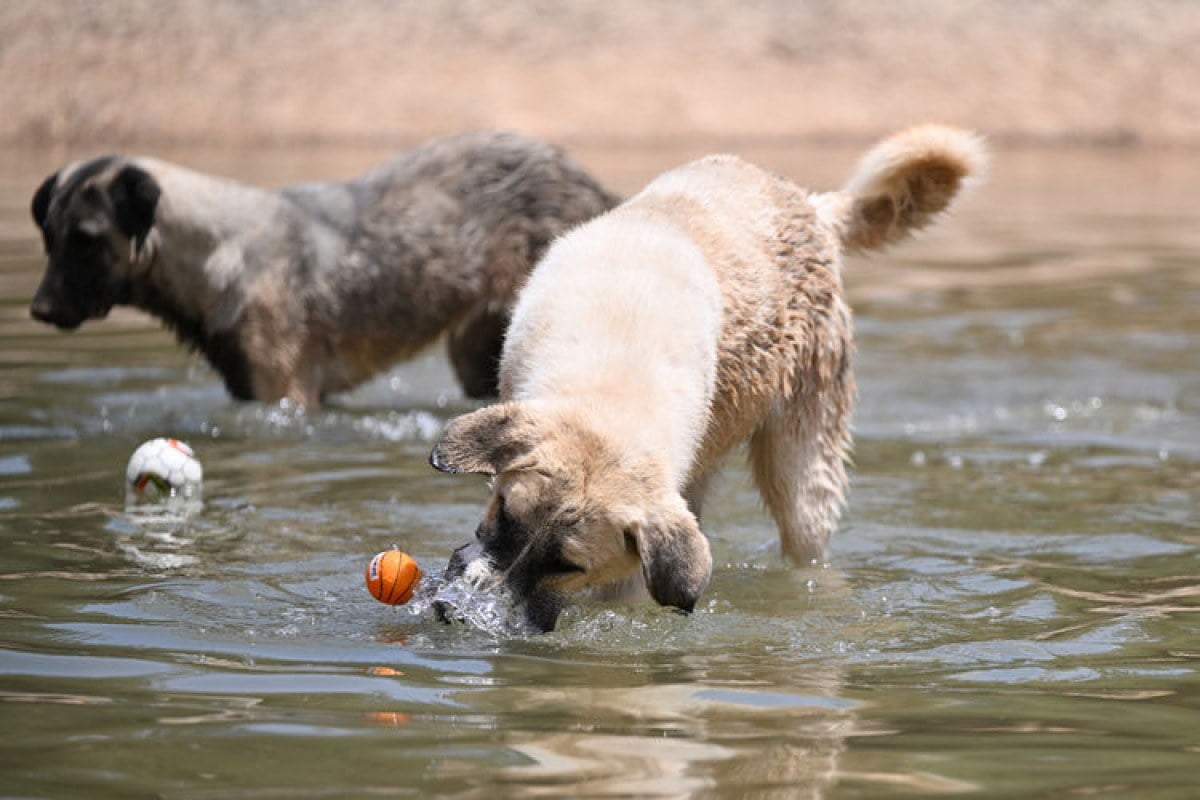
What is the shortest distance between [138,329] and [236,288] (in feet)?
14.2

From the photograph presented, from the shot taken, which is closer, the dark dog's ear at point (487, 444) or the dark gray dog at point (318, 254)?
the dark dog's ear at point (487, 444)

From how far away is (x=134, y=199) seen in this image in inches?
384

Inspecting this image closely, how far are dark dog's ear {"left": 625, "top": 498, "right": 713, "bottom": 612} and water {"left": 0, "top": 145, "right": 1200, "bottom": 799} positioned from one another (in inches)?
13.5

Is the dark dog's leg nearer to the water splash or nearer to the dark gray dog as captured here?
the dark gray dog

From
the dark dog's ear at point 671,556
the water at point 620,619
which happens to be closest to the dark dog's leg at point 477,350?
the water at point 620,619

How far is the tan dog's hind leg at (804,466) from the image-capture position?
7168 mm

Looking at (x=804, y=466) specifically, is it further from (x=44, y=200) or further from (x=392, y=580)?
(x=44, y=200)

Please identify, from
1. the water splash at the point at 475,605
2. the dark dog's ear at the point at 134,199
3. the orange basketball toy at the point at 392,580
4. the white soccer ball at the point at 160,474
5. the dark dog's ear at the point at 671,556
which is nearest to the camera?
the dark dog's ear at the point at 671,556

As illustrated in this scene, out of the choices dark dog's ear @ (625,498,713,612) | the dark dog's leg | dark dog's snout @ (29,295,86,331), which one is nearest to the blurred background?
the dark dog's leg

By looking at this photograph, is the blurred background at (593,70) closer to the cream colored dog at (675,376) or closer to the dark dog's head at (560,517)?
the cream colored dog at (675,376)

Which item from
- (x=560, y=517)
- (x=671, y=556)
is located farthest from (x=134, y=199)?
(x=671, y=556)

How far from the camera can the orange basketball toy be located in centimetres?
604

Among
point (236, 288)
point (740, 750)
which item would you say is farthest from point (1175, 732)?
point (236, 288)

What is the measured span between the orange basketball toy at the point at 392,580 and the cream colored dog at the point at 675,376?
0.68 m
